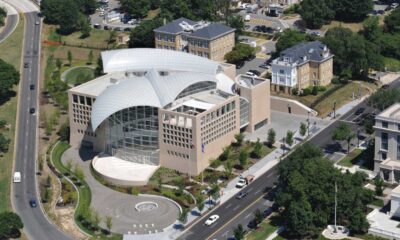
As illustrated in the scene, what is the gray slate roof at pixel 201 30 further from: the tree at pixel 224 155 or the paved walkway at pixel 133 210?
the paved walkway at pixel 133 210

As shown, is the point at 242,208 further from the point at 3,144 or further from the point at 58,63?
the point at 58,63

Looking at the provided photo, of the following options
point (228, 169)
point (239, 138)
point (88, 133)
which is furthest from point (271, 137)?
point (88, 133)

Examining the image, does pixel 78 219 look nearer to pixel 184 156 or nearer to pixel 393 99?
pixel 184 156

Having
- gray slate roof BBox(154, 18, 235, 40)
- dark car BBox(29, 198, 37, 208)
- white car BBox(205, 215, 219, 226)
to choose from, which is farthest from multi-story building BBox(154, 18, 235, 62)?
white car BBox(205, 215, 219, 226)

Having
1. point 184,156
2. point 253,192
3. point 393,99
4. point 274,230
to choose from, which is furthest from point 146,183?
point 393,99

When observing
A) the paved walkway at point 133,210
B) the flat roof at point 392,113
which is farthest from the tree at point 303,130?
the paved walkway at point 133,210
